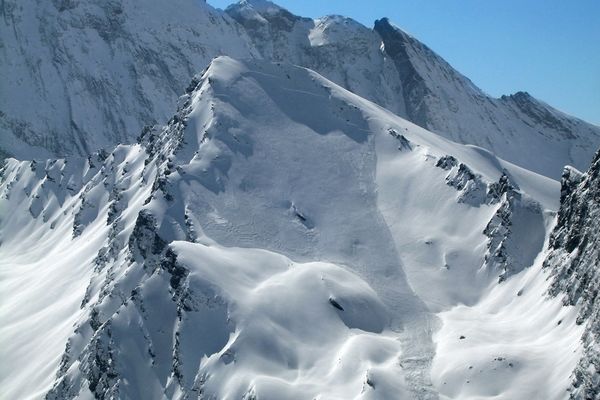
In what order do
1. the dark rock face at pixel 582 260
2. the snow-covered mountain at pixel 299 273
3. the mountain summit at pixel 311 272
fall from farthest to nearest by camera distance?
1. the snow-covered mountain at pixel 299 273
2. the mountain summit at pixel 311 272
3. the dark rock face at pixel 582 260

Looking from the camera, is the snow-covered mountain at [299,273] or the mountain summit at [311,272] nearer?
the mountain summit at [311,272]

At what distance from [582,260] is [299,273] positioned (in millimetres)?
28983

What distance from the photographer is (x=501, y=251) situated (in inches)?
3688

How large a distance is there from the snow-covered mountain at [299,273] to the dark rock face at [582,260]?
1498mm

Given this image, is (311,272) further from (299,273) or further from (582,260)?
(582,260)

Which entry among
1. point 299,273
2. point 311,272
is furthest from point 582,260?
point 299,273

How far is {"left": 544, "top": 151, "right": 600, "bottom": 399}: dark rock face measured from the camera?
66.6m

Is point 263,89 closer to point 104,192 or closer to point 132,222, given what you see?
point 132,222

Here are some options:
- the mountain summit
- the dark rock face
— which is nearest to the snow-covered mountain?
the mountain summit

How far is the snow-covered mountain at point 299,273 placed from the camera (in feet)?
260

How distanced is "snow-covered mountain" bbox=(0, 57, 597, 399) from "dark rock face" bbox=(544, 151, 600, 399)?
59.0 inches

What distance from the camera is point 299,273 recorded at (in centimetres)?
9188

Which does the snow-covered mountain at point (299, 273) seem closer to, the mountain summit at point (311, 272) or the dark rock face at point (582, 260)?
the mountain summit at point (311, 272)

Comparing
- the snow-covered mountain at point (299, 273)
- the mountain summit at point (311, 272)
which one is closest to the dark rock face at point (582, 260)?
the mountain summit at point (311, 272)
